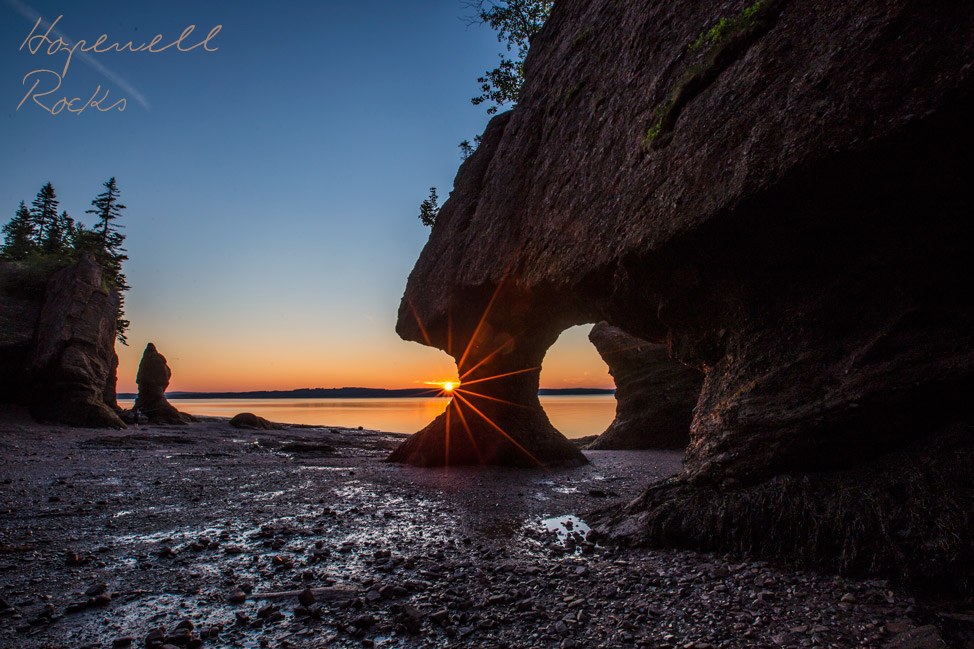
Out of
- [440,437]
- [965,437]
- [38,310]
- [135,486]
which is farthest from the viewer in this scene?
[38,310]

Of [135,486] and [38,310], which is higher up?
[38,310]

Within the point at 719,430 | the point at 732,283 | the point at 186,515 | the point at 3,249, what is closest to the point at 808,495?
the point at 719,430

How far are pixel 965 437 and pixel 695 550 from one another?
310cm

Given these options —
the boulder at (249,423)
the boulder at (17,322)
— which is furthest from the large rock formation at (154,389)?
the boulder at (17,322)

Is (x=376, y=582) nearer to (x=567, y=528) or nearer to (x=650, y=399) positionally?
(x=567, y=528)

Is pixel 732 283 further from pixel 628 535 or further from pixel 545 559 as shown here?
pixel 545 559

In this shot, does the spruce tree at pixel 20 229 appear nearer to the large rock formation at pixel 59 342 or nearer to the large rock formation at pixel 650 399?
the large rock formation at pixel 59 342

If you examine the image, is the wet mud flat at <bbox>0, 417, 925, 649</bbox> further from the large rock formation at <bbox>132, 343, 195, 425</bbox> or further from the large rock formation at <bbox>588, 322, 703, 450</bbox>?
the large rock formation at <bbox>132, 343, 195, 425</bbox>

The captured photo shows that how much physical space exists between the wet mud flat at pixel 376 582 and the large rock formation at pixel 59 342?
64.8 feet

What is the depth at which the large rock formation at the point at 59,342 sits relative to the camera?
25375 mm

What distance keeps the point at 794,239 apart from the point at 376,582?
6854mm

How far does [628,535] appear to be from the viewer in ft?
21.2

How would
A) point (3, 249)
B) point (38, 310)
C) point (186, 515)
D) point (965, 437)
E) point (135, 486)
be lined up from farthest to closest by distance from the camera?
point (3, 249)
point (38, 310)
point (135, 486)
point (186, 515)
point (965, 437)

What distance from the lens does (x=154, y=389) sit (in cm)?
3638
